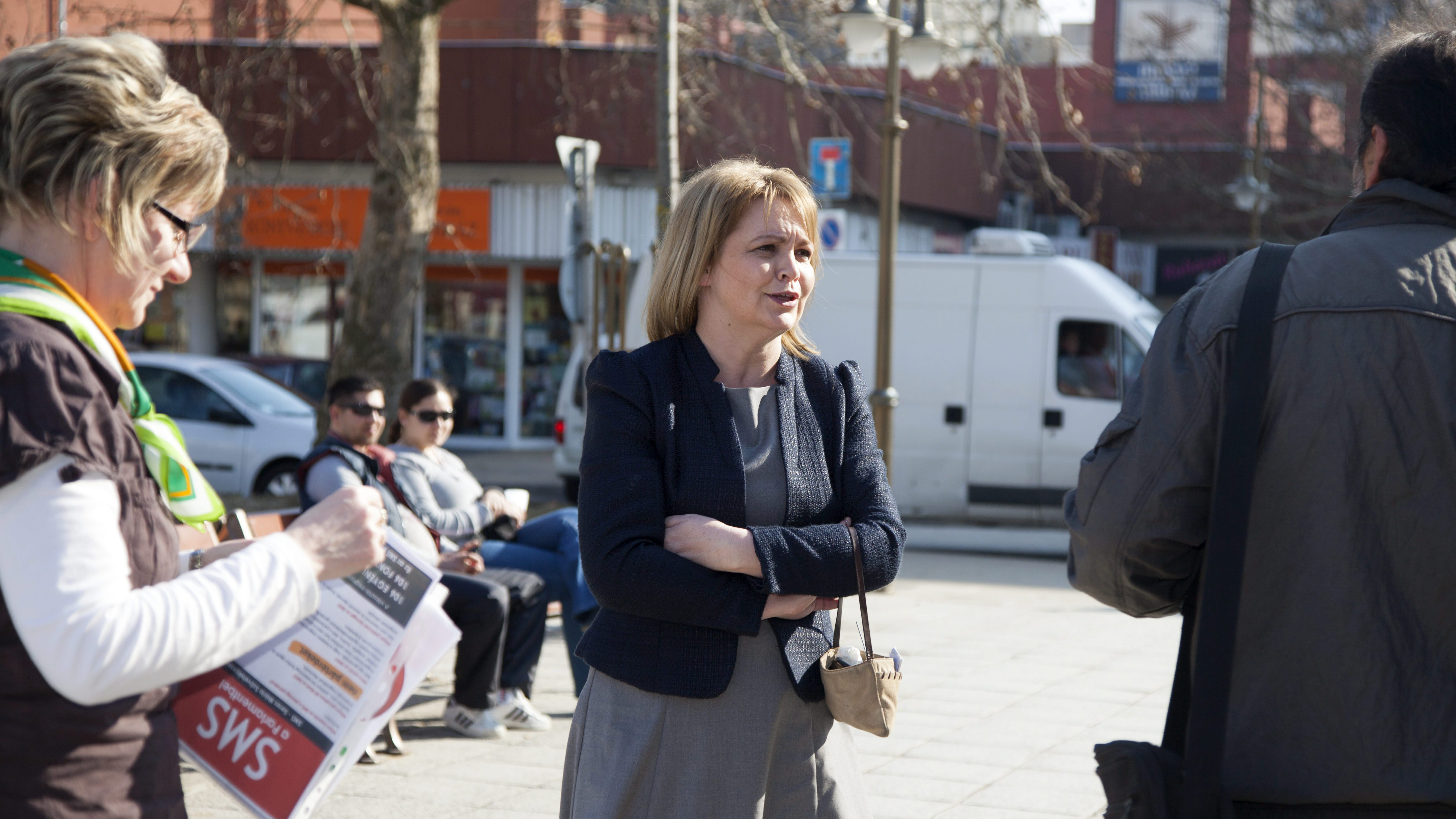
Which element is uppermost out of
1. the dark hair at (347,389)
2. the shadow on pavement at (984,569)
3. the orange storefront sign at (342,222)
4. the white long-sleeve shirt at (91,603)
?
the orange storefront sign at (342,222)

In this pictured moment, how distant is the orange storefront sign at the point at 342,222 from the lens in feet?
64.1

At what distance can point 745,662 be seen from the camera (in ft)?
8.62

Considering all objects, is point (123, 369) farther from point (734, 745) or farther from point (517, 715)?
point (517, 715)

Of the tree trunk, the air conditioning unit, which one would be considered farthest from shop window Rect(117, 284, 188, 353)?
the air conditioning unit

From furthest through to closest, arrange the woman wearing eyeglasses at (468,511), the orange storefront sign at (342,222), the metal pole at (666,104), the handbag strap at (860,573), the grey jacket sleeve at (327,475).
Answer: the orange storefront sign at (342,222)
the metal pole at (666,104)
the woman wearing eyeglasses at (468,511)
the grey jacket sleeve at (327,475)
the handbag strap at (860,573)

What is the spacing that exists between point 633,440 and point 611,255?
7600 mm

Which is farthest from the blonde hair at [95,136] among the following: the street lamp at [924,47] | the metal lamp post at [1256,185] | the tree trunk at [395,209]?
the metal lamp post at [1256,185]

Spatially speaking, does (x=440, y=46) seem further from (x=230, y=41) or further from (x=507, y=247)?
(x=230, y=41)

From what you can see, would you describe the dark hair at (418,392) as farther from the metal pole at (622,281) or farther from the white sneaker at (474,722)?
the metal pole at (622,281)

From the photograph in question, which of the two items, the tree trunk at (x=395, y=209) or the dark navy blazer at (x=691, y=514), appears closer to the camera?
the dark navy blazer at (x=691, y=514)

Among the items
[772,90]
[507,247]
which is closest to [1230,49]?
[772,90]

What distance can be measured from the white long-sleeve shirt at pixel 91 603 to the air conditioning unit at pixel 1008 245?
11.4 metres

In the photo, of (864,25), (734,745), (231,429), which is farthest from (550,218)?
(734,745)

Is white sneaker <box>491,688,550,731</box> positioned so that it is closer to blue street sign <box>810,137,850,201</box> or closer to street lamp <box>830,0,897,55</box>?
street lamp <box>830,0,897,55</box>
